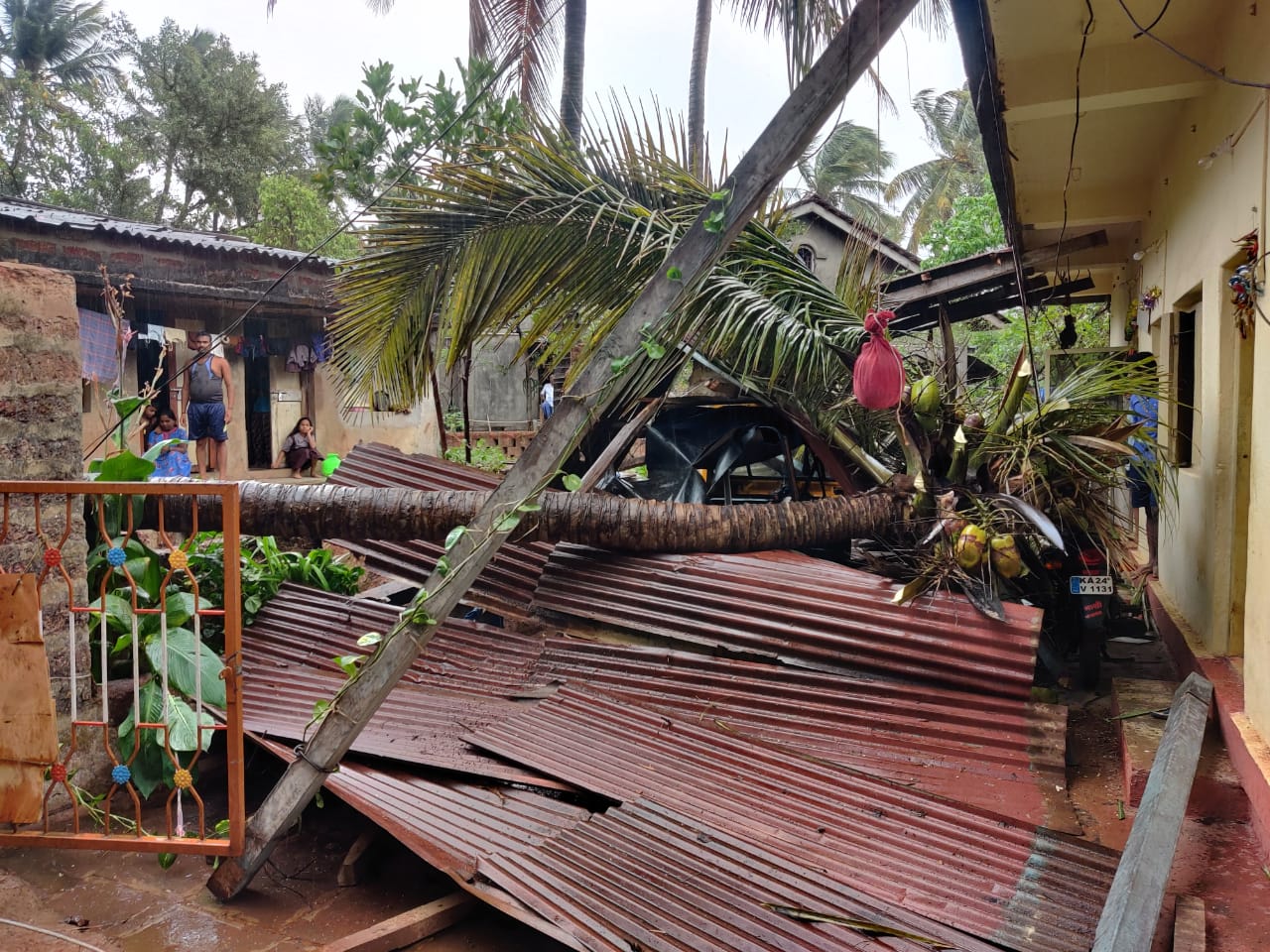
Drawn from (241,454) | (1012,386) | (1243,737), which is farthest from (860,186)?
(1243,737)

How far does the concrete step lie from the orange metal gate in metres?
3.53

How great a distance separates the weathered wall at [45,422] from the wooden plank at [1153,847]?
11.9 ft

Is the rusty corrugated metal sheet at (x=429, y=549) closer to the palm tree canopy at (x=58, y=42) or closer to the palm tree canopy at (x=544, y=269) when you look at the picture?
the palm tree canopy at (x=544, y=269)

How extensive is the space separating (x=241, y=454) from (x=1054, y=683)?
10262mm

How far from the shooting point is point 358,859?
352cm

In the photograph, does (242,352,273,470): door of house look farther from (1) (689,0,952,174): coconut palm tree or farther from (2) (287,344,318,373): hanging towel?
(1) (689,0,952,174): coconut palm tree

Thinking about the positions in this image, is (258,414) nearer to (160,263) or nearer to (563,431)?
(160,263)

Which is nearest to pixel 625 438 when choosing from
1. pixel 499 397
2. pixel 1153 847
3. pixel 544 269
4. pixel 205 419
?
pixel 544 269

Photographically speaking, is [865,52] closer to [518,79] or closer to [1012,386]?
[1012,386]

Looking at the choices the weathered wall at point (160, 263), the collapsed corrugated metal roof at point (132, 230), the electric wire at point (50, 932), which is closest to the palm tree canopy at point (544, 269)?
the electric wire at point (50, 932)

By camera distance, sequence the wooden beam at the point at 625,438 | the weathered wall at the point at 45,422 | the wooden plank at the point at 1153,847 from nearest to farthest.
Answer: the wooden plank at the point at 1153,847 → the weathered wall at the point at 45,422 → the wooden beam at the point at 625,438

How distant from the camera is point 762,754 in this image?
3.95 m

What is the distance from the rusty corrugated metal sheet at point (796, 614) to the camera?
14.2ft

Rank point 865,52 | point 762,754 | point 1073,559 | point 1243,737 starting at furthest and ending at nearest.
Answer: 1. point 1073,559
2. point 762,754
3. point 1243,737
4. point 865,52
